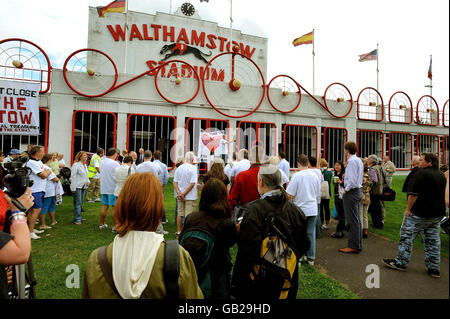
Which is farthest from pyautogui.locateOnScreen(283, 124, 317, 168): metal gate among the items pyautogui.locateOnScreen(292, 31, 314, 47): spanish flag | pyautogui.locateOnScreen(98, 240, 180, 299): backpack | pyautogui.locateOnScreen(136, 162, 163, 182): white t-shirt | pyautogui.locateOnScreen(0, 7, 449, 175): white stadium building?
pyautogui.locateOnScreen(98, 240, 180, 299): backpack

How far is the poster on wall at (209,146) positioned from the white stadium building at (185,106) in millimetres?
678

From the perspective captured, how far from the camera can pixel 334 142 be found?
53.1 feet

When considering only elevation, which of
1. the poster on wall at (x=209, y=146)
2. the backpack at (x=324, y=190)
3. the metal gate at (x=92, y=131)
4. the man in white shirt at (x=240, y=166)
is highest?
the metal gate at (x=92, y=131)

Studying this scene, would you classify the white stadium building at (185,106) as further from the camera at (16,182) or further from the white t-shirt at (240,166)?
the camera at (16,182)

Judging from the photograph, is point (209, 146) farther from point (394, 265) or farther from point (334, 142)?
point (334, 142)

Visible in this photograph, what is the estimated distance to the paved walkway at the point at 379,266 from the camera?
1.38m

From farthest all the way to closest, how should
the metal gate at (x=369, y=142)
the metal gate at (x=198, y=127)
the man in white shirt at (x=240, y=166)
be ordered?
1. the metal gate at (x=369, y=142)
2. the metal gate at (x=198, y=127)
3. the man in white shirt at (x=240, y=166)

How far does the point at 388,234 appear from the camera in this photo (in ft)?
18.8

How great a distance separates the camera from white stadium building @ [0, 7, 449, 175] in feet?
38.6

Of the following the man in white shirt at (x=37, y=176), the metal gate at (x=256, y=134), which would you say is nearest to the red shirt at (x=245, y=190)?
the man in white shirt at (x=37, y=176)
